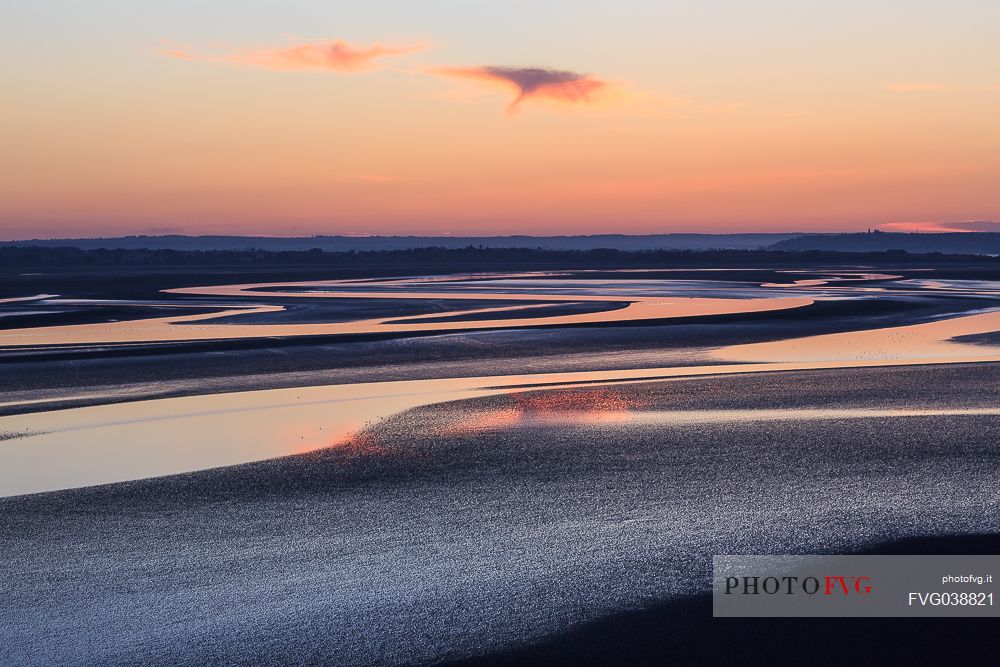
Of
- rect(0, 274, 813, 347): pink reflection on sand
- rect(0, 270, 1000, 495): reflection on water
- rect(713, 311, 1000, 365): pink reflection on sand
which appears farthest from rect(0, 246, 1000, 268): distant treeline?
rect(0, 270, 1000, 495): reflection on water

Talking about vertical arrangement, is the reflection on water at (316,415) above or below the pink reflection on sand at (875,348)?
above

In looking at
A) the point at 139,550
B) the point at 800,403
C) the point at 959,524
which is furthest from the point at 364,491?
the point at 800,403

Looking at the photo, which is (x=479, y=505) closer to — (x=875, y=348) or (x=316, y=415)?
(x=316, y=415)

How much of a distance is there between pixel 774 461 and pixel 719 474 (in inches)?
38.1

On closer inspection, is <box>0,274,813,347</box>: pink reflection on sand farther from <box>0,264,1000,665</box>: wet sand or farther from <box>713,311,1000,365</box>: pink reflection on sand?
<box>713,311,1000,365</box>: pink reflection on sand

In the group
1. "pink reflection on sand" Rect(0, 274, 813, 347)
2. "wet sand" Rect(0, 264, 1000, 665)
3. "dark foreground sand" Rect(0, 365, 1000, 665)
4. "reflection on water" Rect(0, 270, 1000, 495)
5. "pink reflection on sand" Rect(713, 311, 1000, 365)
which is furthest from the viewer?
"pink reflection on sand" Rect(0, 274, 813, 347)

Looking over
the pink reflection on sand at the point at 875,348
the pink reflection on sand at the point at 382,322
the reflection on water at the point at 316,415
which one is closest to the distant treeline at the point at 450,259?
the pink reflection on sand at the point at 382,322

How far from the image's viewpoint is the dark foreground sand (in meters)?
6.69

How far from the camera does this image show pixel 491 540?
28.9 feet

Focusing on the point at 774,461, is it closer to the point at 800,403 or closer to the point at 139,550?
the point at 800,403

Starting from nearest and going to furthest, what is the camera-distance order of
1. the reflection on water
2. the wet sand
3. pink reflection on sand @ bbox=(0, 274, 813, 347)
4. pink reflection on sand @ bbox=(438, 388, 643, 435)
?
1. the wet sand
2. the reflection on water
3. pink reflection on sand @ bbox=(438, 388, 643, 435)
4. pink reflection on sand @ bbox=(0, 274, 813, 347)

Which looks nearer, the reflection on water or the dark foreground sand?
the dark foreground sand

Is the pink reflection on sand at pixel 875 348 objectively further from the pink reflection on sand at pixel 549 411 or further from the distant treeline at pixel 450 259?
the distant treeline at pixel 450 259

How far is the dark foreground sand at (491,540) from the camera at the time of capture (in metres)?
6.69
